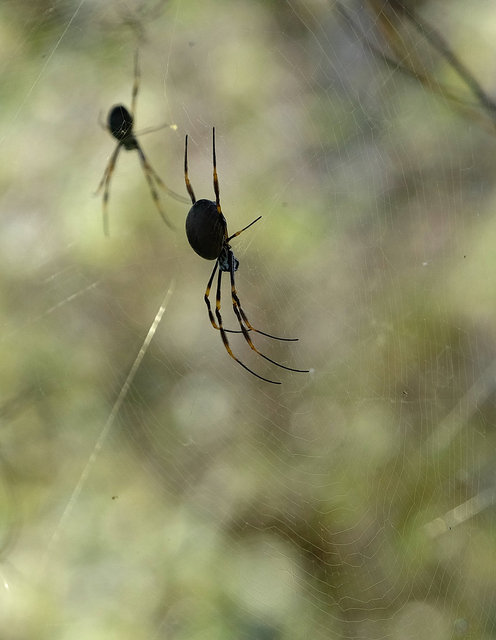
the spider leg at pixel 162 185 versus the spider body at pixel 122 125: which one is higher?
the spider body at pixel 122 125

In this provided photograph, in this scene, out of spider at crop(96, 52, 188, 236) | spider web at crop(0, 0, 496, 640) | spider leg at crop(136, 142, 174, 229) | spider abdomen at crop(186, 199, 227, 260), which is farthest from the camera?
spider leg at crop(136, 142, 174, 229)

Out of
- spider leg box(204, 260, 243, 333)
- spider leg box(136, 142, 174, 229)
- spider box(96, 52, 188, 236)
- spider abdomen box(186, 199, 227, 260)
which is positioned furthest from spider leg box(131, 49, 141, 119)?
spider abdomen box(186, 199, 227, 260)

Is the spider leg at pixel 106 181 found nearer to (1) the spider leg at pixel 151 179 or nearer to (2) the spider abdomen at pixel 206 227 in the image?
(1) the spider leg at pixel 151 179

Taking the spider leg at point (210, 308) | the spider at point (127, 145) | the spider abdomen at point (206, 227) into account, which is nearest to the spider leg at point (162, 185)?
the spider at point (127, 145)

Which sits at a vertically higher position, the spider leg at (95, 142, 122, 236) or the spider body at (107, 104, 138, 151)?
the spider body at (107, 104, 138, 151)

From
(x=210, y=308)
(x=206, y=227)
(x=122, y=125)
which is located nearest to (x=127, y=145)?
(x=122, y=125)

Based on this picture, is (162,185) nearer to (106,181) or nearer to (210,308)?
(106,181)

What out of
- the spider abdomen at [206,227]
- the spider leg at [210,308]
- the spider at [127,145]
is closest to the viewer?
the spider abdomen at [206,227]

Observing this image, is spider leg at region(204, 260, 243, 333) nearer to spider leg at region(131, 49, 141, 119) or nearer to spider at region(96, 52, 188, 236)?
spider at region(96, 52, 188, 236)
